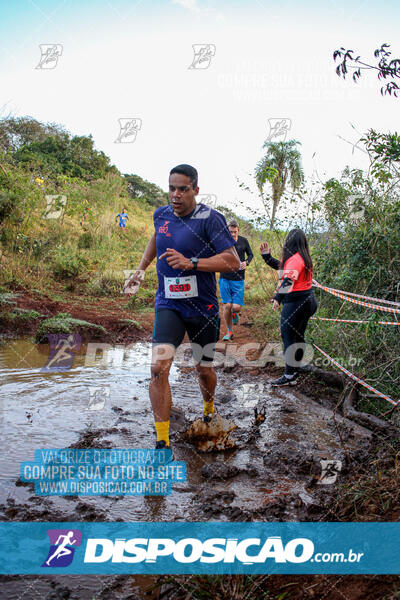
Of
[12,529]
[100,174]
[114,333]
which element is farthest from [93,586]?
[100,174]

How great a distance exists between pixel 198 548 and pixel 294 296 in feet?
12.1

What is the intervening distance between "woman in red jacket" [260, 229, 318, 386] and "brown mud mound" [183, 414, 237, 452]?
6.60 ft

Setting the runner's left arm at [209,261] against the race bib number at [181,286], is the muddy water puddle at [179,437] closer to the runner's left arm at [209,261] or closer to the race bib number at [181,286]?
the race bib number at [181,286]

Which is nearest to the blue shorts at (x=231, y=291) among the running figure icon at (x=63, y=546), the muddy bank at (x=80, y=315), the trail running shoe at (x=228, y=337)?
the trail running shoe at (x=228, y=337)

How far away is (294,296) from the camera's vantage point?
541 centimetres

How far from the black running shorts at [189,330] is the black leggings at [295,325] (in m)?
2.03

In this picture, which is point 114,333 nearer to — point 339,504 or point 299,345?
point 299,345

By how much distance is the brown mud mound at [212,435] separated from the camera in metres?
3.55

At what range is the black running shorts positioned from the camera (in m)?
3.41

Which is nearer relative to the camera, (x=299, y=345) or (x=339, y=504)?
(x=339, y=504)

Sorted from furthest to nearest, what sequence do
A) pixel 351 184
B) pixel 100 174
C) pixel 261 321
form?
pixel 100 174
pixel 261 321
pixel 351 184

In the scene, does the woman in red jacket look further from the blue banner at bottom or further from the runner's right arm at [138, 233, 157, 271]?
the blue banner at bottom

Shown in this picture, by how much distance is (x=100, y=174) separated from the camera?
86.8 ft

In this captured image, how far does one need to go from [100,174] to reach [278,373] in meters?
23.1
